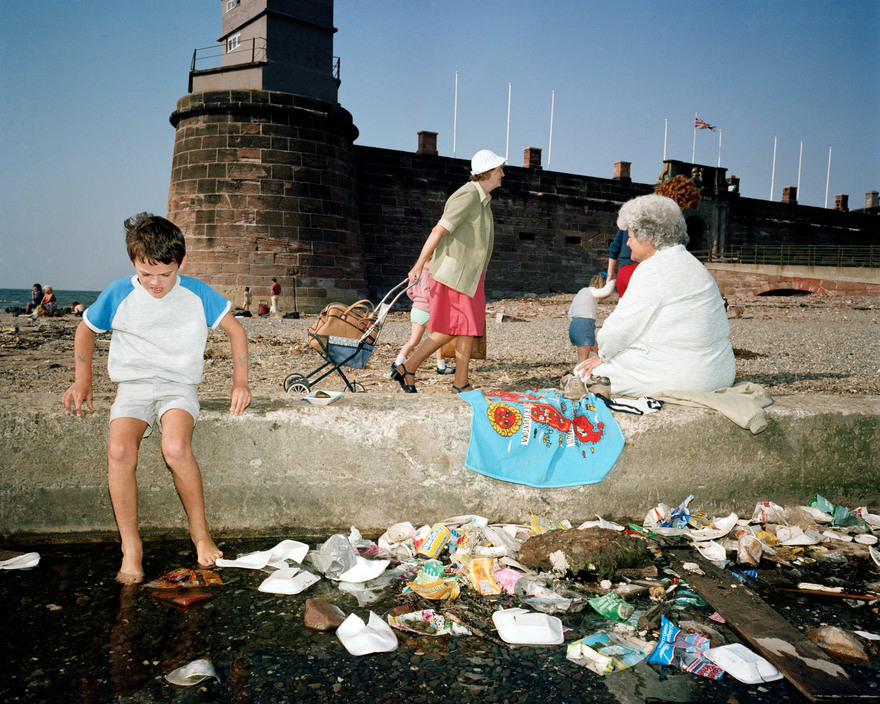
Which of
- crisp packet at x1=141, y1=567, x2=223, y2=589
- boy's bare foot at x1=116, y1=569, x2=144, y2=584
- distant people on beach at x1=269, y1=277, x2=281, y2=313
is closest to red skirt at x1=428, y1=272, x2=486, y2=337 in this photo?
crisp packet at x1=141, y1=567, x2=223, y2=589

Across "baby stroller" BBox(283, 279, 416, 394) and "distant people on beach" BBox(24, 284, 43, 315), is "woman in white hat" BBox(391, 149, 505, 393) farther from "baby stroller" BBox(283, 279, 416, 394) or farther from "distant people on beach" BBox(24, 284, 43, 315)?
"distant people on beach" BBox(24, 284, 43, 315)

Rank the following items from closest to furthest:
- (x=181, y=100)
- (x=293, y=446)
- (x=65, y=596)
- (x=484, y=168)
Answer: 1. (x=65, y=596)
2. (x=293, y=446)
3. (x=484, y=168)
4. (x=181, y=100)

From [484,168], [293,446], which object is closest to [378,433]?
[293,446]

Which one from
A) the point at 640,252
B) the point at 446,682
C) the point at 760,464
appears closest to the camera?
the point at 446,682

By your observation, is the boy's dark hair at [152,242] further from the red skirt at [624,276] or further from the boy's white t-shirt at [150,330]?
the red skirt at [624,276]

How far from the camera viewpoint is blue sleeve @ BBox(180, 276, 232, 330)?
2.54 meters

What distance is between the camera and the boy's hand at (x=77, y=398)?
2432 millimetres

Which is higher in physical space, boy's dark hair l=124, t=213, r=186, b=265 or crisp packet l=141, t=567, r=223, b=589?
boy's dark hair l=124, t=213, r=186, b=265

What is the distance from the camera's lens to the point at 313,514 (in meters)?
2.65

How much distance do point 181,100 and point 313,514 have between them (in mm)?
16901

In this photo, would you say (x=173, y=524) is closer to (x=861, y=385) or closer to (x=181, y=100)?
(x=861, y=385)

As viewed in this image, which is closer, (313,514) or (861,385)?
(313,514)

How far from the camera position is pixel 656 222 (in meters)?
2.99

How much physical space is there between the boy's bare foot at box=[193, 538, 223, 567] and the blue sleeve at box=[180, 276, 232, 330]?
2.76 ft
